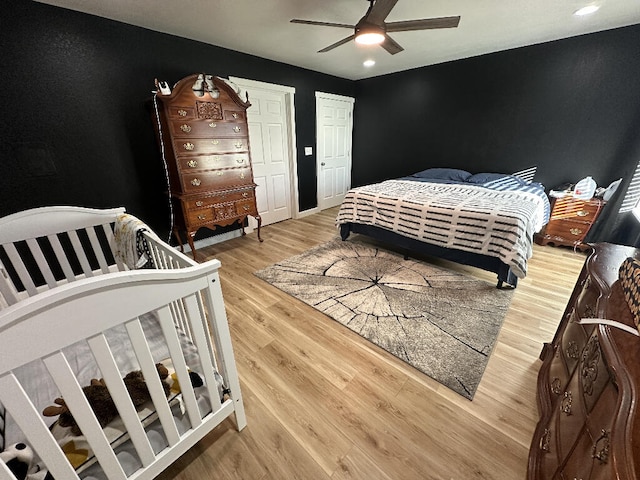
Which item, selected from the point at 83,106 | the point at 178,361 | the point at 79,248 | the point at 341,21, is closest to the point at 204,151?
the point at 83,106

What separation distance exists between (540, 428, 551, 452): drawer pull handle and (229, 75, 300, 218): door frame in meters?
3.92

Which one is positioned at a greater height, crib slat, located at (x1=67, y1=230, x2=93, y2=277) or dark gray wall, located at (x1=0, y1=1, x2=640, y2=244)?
dark gray wall, located at (x1=0, y1=1, x2=640, y2=244)

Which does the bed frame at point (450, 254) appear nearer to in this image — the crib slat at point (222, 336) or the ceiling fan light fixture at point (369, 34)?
the ceiling fan light fixture at point (369, 34)

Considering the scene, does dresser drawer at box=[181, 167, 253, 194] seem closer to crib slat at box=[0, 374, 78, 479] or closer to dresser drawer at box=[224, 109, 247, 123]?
dresser drawer at box=[224, 109, 247, 123]

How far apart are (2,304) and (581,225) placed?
5.08m

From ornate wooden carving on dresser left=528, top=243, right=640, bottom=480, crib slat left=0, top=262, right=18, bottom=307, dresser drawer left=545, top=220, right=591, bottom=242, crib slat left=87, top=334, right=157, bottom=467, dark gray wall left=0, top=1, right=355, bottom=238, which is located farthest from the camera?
dresser drawer left=545, top=220, right=591, bottom=242

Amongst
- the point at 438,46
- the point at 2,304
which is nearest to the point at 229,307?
the point at 2,304

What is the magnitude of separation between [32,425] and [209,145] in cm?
268

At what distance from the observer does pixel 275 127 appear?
3840 millimetres

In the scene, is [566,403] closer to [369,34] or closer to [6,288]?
[369,34]

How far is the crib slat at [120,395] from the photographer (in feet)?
2.38

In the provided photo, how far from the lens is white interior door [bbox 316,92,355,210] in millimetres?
4547

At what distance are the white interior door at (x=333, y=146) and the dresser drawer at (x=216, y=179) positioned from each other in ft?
6.21

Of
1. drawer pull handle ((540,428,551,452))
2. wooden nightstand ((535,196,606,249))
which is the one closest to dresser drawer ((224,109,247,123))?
drawer pull handle ((540,428,551,452))
